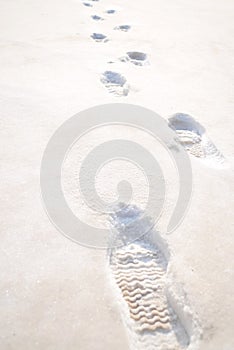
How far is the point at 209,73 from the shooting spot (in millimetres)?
4051

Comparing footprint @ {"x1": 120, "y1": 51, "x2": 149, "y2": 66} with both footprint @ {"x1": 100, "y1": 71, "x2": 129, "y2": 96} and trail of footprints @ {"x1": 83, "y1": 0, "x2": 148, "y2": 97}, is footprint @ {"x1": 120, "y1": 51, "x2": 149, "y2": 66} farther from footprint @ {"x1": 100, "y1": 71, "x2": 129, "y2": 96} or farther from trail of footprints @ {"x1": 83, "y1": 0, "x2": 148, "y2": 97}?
footprint @ {"x1": 100, "y1": 71, "x2": 129, "y2": 96}

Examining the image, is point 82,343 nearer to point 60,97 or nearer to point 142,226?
point 142,226

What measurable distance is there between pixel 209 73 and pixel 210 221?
2.43 metres

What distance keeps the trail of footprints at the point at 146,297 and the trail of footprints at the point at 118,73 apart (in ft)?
6.35

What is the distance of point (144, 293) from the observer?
6.14 ft

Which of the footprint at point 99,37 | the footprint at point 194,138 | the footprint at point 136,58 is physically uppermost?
the footprint at point 99,37

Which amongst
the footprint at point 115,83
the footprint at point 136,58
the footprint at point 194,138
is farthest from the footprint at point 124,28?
the footprint at point 194,138

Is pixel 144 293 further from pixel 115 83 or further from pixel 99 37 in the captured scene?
pixel 99 37

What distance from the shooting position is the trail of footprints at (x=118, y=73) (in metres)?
3.54

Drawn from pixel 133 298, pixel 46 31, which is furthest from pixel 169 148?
pixel 46 31

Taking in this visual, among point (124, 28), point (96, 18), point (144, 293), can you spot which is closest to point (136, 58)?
point (124, 28)

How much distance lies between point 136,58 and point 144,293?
328 cm

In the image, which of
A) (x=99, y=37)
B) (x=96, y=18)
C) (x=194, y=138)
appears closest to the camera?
(x=194, y=138)

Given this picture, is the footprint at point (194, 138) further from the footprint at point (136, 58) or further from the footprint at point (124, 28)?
the footprint at point (124, 28)
